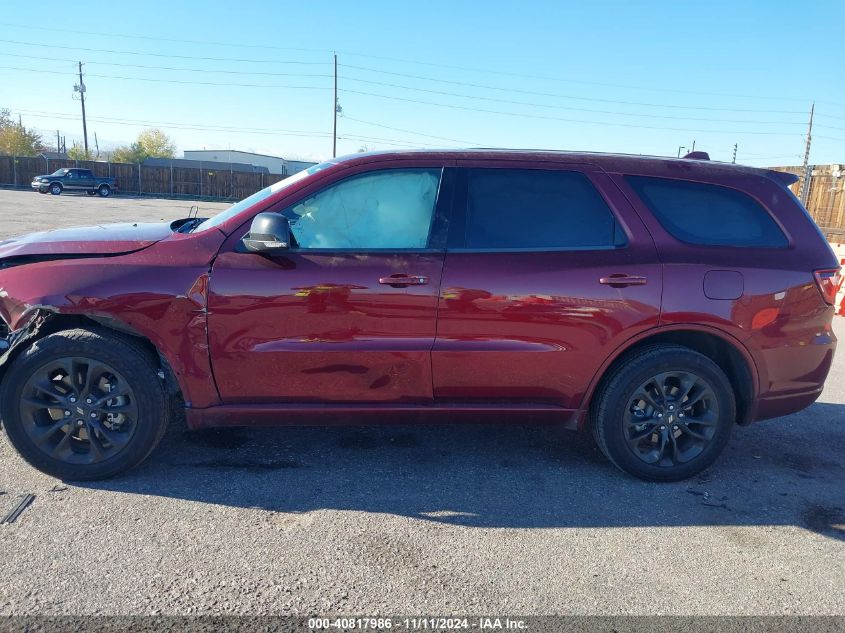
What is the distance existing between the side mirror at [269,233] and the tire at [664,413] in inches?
80.6

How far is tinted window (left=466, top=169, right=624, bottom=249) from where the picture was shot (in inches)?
146

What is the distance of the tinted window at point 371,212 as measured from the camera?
11.8ft

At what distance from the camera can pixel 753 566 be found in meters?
3.05

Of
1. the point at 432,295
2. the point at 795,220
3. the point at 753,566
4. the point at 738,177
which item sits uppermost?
the point at 738,177

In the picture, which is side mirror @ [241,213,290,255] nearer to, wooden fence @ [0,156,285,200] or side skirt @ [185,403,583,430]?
side skirt @ [185,403,583,430]

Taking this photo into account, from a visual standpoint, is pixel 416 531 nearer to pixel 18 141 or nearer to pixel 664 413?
pixel 664 413

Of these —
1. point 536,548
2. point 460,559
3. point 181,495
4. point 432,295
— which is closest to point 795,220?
point 432,295

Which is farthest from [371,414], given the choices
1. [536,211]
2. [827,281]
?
[827,281]

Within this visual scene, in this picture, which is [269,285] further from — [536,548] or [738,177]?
[738,177]

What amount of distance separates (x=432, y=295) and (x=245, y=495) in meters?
1.47

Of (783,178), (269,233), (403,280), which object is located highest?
(783,178)

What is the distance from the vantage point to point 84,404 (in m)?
3.50

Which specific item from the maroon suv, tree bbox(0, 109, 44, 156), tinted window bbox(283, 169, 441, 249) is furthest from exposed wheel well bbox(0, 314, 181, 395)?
tree bbox(0, 109, 44, 156)

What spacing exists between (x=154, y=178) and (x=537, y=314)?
46.8 metres
